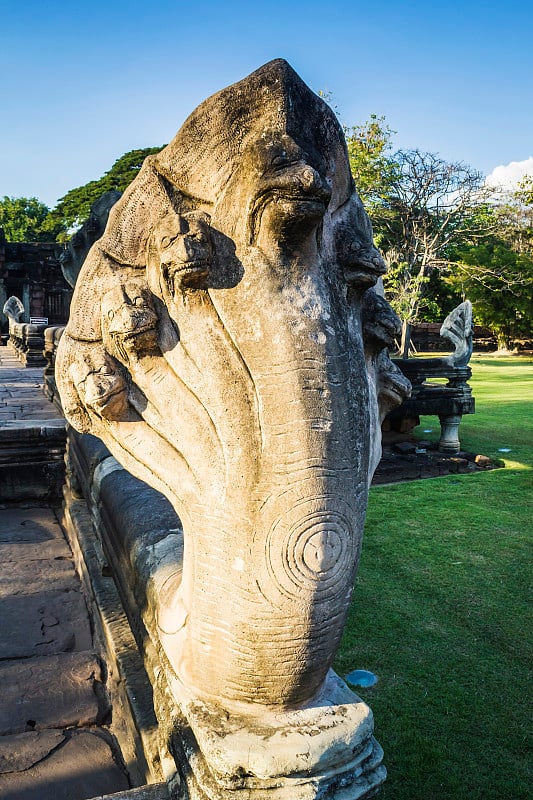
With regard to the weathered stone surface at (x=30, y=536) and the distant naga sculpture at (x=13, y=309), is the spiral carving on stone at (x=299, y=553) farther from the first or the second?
the distant naga sculpture at (x=13, y=309)

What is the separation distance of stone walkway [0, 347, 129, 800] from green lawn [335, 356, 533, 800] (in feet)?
2.94

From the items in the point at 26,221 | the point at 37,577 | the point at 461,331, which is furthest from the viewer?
the point at 26,221

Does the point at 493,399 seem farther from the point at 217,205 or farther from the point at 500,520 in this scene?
the point at 217,205

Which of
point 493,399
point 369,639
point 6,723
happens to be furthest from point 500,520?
point 493,399

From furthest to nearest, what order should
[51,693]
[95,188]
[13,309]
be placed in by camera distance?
1. [95,188]
2. [13,309]
3. [51,693]

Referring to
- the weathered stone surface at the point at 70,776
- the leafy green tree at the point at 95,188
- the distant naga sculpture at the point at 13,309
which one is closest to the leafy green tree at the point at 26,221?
the leafy green tree at the point at 95,188

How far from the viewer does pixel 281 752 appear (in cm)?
95

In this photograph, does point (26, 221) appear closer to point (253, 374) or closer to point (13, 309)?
point (13, 309)

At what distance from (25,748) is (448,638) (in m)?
1.88

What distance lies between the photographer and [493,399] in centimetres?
1134

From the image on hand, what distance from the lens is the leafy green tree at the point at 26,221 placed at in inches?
1359

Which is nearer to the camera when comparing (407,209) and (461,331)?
(461,331)

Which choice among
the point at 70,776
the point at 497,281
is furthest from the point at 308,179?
the point at 497,281

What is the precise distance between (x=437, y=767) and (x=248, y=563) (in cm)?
146
